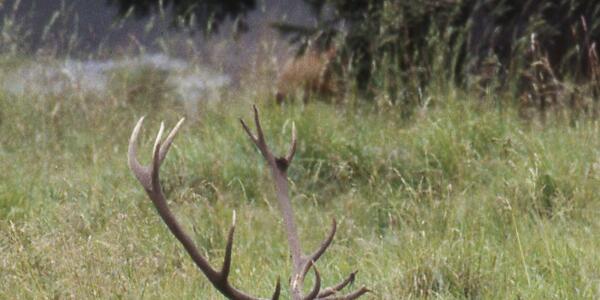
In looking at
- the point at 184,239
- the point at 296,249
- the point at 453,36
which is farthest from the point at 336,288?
the point at 453,36

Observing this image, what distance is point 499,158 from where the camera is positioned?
5.80 m

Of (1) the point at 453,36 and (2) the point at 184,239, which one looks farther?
(1) the point at 453,36

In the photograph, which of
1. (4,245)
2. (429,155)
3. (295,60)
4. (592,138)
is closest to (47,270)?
(4,245)

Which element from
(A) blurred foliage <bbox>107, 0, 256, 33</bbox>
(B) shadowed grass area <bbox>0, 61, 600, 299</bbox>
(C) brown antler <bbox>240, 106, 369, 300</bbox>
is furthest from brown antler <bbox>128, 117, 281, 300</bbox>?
(A) blurred foliage <bbox>107, 0, 256, 33</bbox>

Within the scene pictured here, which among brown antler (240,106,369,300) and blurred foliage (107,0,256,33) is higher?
brown antler (240,106,369,300)

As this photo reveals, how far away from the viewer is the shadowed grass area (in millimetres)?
4125

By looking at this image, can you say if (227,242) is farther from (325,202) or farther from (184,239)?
(325,202)

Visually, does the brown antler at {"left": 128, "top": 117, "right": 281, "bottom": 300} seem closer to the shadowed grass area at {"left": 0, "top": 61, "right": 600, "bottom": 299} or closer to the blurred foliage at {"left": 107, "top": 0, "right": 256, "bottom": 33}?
the shadowed grass area at {"left": 0, "top": 61, "right": 600, "bottom": 299}

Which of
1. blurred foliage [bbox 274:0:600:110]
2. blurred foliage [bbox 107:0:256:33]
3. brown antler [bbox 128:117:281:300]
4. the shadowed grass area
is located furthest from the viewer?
blurred foliage [bbox 107:0:256:33]

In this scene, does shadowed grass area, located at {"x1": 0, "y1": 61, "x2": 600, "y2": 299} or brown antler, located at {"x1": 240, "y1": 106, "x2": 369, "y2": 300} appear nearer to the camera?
brown antler, located at {"x1": 240, "y1": 106, "x2": 369, "y2": 300}

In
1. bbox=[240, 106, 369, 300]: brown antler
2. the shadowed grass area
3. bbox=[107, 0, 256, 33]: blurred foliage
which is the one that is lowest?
bbox=[107, 0, 256, 33]: blurred foliage

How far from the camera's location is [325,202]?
5770 millimetres

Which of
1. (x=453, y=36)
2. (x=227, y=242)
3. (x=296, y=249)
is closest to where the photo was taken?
(x=227, y=242)

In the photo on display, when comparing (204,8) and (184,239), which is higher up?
(184,239)
